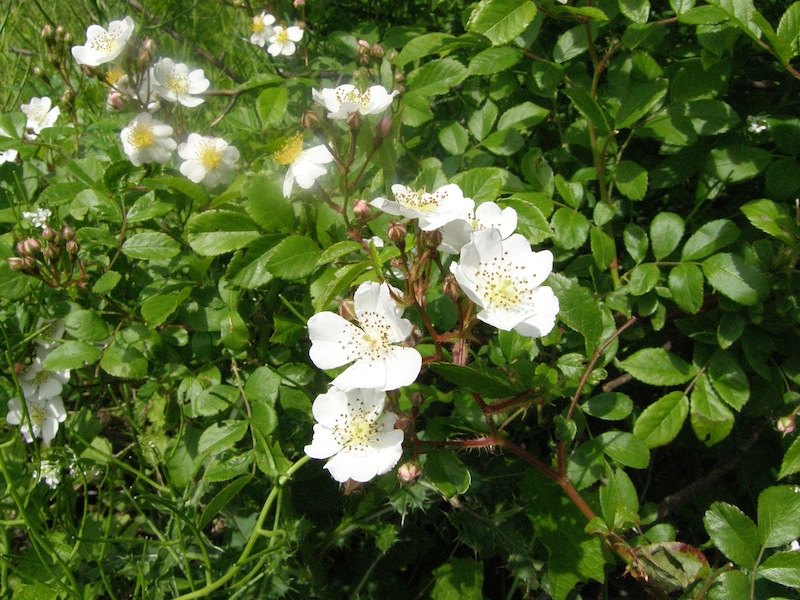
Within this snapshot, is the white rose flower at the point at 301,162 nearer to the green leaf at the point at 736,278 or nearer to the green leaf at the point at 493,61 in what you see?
the green leaf at the point at 493,61

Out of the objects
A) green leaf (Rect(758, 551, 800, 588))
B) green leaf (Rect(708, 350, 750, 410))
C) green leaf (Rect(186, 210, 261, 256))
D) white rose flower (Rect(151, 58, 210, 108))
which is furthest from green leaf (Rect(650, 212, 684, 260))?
white rose flower (Rect(151, 58, 210, 108))

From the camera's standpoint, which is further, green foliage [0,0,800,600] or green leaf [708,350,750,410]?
green leaf [708,350,750,410]

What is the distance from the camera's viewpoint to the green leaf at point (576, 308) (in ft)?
3.63

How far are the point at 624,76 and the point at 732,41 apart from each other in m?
0.23

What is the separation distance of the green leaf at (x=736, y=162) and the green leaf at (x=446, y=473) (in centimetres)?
87

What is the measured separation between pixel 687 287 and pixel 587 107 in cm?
40

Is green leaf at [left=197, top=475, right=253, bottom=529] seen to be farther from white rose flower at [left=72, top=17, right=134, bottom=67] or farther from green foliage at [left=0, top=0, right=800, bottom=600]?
white rose flower at [left=72, top=17, right=134, bottom=67]

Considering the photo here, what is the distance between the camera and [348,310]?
3.16 ft

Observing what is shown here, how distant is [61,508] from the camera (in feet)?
5.16

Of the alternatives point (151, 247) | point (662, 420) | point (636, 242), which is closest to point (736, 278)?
point (636, 242)

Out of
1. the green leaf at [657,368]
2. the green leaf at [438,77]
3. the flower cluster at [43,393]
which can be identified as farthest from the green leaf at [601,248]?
the flower cluster at [43,393]

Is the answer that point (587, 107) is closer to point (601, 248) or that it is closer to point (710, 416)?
point (601, 248)

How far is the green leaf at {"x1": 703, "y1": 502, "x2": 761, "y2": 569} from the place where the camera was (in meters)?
1.07

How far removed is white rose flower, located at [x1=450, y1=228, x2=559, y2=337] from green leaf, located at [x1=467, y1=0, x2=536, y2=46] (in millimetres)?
426
